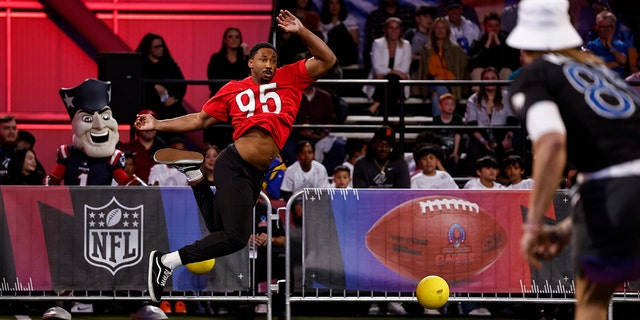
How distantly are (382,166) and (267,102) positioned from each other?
3246mm

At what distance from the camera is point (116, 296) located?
9906mm

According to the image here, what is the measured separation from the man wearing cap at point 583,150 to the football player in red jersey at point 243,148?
371 cm

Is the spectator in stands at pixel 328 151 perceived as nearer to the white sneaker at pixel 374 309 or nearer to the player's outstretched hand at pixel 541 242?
the white sneaker at pixel 374 309

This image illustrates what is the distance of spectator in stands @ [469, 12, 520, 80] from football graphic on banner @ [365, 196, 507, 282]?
5.10 metres

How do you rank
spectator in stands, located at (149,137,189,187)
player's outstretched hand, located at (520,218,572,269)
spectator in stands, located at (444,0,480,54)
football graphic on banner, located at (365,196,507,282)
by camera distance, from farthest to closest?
1. spectator in stands, located at (444,0,480,54)
2. spectator in stands, located at (149,137,189,187)
3. football graphic on banner, located at (365,196,507,282)
4. player's outstretched hand, located at (520,218,572,269)

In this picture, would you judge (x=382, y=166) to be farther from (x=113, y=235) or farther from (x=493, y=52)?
(x=493, y=52)

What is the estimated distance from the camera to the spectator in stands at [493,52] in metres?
14.5

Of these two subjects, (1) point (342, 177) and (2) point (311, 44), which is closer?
(2) point (311, 44)

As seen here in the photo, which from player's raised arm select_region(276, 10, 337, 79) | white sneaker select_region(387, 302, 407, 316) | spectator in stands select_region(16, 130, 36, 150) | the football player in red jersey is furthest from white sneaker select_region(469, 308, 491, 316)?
spectator in stands select_region(16, 130, 36, 150)

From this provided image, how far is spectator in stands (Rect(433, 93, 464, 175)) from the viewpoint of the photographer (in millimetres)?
13320

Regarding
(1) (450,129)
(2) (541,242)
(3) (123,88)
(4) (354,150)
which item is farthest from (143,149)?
(2) (541,242)

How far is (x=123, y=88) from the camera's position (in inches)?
487

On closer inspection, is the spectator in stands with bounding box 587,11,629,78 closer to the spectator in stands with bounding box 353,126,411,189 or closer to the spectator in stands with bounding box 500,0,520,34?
the spectator in stands with bounding box 500,0,520,34

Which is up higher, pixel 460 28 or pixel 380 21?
→ pixel 380 21
